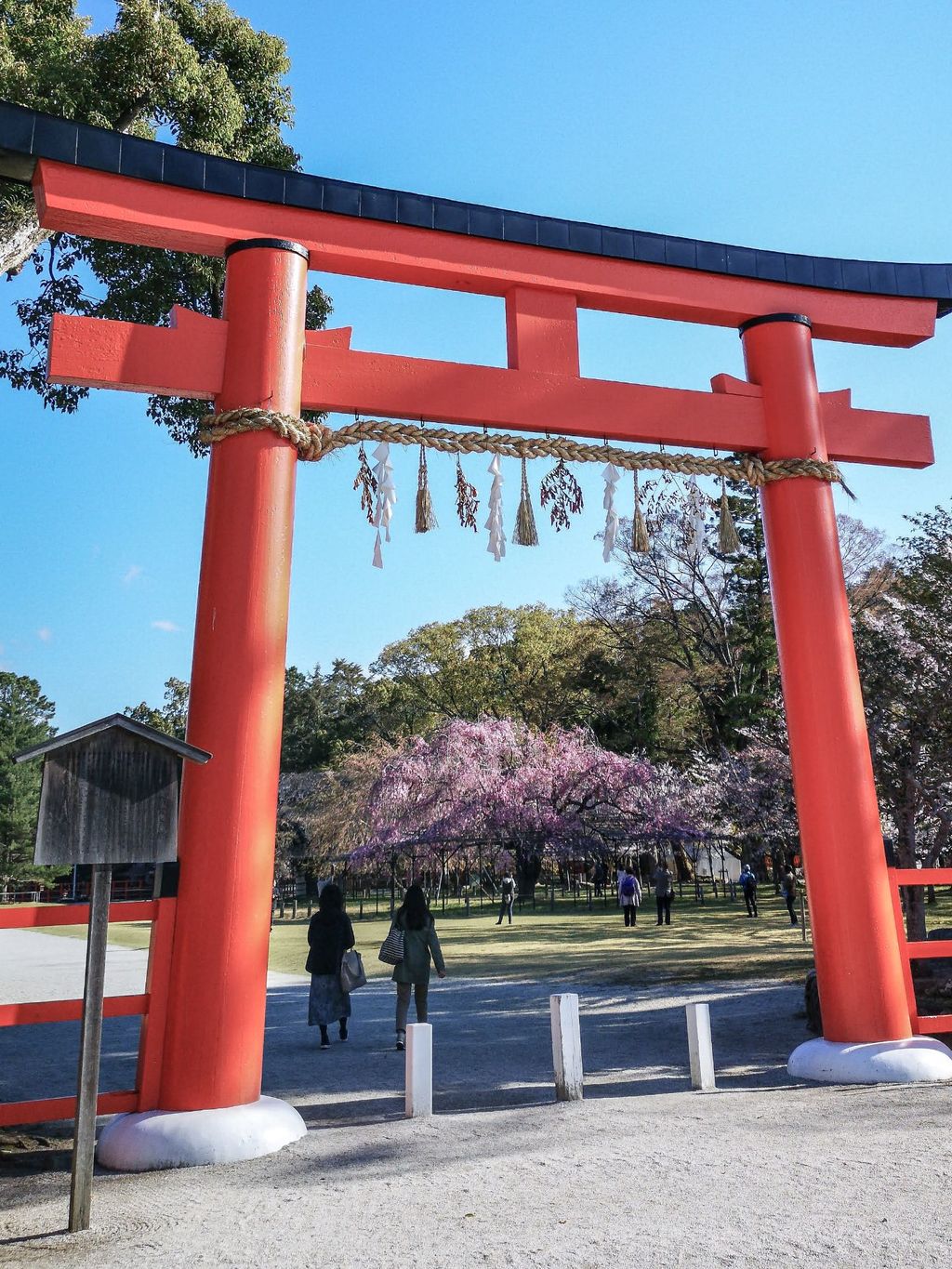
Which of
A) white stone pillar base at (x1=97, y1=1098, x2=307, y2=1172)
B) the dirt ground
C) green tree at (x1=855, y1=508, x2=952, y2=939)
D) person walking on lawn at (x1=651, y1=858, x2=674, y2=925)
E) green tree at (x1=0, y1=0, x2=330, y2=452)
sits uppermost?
green tree at (x1=0, y1=0, x2=330, y2=452)

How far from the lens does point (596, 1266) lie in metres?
2.85

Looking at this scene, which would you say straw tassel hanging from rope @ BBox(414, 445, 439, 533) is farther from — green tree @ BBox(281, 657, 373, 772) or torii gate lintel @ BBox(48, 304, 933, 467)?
green tree @ BBox(281, 657, 373, 772)

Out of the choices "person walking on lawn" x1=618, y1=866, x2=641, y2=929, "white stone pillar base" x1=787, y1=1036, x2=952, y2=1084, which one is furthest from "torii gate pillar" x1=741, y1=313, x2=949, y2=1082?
"person walking on lawn" x1=618, y1=866, x2=641, y2=929

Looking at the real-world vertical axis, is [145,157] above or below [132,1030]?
above

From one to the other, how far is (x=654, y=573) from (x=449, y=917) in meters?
12.2

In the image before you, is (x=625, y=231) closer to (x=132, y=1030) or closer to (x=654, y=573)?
(x=132, y=1030)

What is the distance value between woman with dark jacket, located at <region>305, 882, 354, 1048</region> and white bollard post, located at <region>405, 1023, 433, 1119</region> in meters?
2.90

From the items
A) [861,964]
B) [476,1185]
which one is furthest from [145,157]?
[861,964]

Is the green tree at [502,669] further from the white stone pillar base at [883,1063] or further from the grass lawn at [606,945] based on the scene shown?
the white stone pillar base at [883,1063]

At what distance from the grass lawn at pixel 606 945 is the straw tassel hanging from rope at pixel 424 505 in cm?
750

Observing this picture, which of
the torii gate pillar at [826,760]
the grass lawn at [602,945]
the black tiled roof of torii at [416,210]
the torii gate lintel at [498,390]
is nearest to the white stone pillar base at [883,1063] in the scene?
the torii gate pillar at [826,760]

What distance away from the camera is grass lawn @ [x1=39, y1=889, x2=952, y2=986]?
12.0m

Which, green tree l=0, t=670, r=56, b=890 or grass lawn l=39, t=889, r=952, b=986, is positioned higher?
green tree l=0, t=670, r=56, b=890

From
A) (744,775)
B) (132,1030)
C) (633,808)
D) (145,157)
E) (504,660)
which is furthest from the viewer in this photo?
(504,660)
